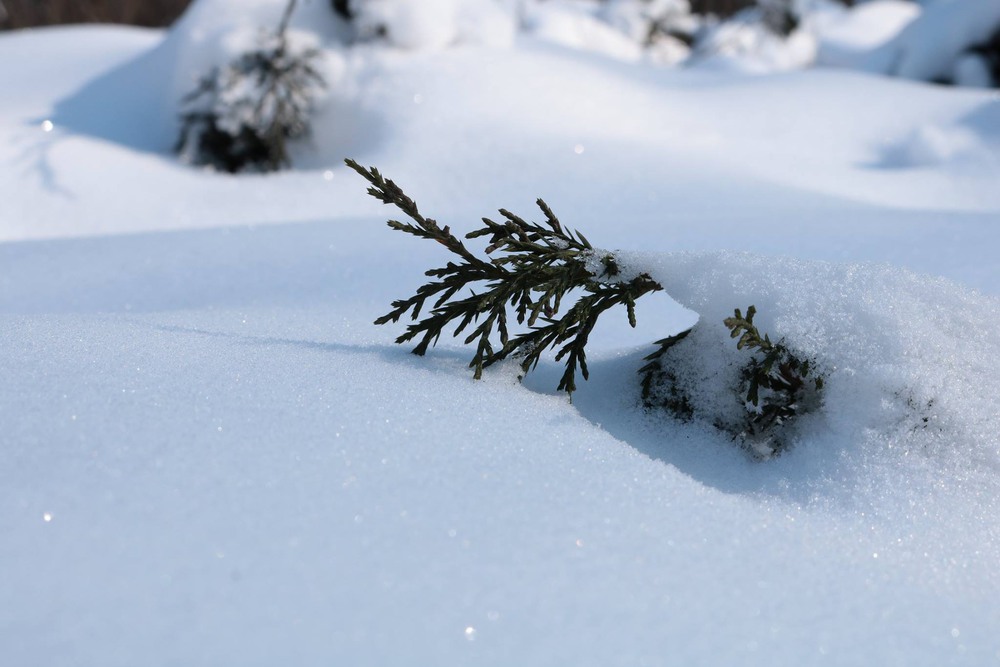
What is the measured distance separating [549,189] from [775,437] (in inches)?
97.9

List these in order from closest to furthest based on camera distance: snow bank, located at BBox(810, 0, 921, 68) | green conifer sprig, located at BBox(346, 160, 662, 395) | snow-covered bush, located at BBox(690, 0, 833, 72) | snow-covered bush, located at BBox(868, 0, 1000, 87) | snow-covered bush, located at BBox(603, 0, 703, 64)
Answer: green conifer sprig, located at BBox(346, 160, 662, 395)
snow-covered bush, located at BBox(868, 0, 1000, 87)
snow-covered bush, located at BBox(690, 0, 833, 72)
snow-covered bush, located at BBox(603, 0, 703, 64)
snow bank, located at BBox(810, 0, 921, 68)

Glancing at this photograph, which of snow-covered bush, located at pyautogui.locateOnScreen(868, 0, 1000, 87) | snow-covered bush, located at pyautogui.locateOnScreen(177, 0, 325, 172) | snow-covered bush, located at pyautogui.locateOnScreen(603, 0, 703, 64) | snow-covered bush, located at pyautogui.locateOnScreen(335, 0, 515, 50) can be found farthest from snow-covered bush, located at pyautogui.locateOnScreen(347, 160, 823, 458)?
snow-covered bush, located at pyautogui.locateOnScreen(603, 0, 703, 64)

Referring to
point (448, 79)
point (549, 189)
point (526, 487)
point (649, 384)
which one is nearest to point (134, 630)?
point (526, 487)

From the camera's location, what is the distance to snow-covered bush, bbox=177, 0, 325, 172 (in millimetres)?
4742

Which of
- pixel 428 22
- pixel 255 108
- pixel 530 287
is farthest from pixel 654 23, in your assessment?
pixel 530 287

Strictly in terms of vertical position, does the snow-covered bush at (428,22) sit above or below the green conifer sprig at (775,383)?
below

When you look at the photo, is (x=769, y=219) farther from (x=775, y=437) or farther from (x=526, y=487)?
(x=526, y=487)

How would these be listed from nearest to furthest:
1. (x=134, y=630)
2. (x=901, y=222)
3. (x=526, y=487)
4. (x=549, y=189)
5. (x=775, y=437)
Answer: (x=134, y=630)
(x=526, y=487)
(x=775, y=437)
(x=901, y=222)
(x=549, y=189)

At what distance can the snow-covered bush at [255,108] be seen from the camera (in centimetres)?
474

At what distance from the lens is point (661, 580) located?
1015 millimetres

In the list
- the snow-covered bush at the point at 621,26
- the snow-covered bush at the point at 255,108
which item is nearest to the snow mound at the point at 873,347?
the snow-covered bush at the point at 255,108

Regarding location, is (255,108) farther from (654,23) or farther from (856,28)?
(856,28)

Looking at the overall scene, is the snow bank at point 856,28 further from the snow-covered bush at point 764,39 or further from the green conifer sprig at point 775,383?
the green conifer sprig at point 775,383

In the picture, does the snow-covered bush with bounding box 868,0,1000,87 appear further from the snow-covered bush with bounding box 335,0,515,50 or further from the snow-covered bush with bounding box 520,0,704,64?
the snow-covered bush with bounding box 520,0,704,64
